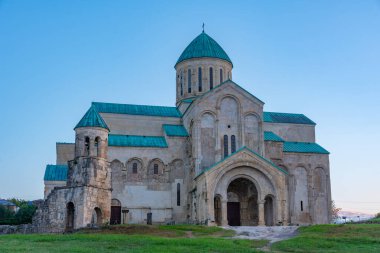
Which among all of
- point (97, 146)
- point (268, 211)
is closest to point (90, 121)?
point (97, 146)

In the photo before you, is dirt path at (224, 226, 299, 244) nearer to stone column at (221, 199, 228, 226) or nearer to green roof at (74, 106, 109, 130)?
stone column at (221, 199, 228, 226)

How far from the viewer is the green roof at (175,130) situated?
42.4m

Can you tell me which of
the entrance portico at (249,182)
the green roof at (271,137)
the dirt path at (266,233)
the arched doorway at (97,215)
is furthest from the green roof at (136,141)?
the dirt path at (266,233)

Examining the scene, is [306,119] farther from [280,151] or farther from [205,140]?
[205,140]

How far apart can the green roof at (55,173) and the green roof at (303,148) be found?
822 inches

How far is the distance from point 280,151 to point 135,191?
1327 cm

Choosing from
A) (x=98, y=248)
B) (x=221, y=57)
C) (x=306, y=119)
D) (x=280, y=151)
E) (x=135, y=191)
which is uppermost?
(x=221, y=57)

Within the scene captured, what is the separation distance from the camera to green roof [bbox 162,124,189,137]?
4240 centimetres

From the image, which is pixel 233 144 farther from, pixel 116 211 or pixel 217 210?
pixel 116 211

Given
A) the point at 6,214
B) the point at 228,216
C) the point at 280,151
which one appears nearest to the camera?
the point at 228,216

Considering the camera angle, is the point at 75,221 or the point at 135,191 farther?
the point at 135,191

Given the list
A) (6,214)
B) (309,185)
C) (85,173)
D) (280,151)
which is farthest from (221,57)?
(6,214)

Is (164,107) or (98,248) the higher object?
(164,107)

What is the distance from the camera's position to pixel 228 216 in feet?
130
